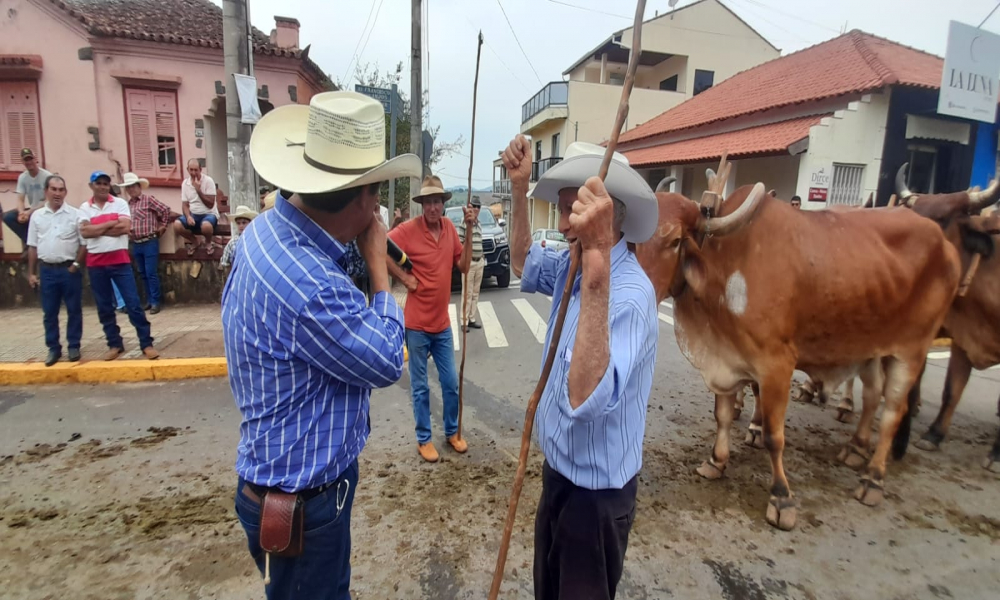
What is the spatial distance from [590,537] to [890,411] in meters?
3.21

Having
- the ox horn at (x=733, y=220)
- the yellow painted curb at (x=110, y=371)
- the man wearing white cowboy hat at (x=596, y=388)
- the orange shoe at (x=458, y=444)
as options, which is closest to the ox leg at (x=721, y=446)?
the ox horn at (x=733, y=220)

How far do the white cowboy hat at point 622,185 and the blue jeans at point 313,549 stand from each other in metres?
1.18

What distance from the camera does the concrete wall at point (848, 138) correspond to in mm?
11875

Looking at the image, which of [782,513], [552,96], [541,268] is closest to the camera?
[541,268]

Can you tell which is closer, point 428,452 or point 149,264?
point 428,452

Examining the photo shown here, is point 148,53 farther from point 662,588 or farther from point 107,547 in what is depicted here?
point 662,588

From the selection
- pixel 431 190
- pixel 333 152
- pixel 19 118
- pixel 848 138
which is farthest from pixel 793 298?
pixel 19 118

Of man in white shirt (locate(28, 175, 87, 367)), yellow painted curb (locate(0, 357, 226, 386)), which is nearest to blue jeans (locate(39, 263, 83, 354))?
man in white shirt (locate(28, 175, 87, 367))

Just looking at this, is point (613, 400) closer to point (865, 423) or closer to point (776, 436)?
point (776, 436)

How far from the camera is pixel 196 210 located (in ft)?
31.1

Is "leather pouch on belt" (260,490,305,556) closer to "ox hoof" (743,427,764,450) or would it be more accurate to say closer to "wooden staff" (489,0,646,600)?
"wooden staff" (489,0,646,600)

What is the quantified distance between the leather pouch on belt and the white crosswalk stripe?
5737 millimetres

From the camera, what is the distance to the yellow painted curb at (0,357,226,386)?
5590 millimetres

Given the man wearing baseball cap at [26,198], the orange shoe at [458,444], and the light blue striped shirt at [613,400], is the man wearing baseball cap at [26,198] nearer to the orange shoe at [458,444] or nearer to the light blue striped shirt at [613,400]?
the orange shoe at [458,444]
